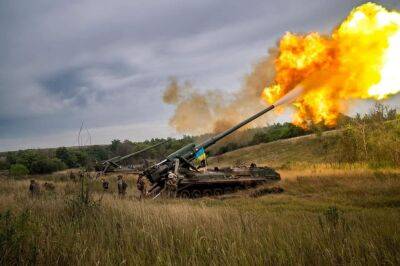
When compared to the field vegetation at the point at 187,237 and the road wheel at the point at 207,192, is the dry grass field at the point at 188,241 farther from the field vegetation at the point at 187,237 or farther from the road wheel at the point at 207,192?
the road wheel at the point at 207,192

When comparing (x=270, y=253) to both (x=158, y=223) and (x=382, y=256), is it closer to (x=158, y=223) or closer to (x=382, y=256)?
(x=382, y=256)

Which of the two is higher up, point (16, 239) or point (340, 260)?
point (16, 239)

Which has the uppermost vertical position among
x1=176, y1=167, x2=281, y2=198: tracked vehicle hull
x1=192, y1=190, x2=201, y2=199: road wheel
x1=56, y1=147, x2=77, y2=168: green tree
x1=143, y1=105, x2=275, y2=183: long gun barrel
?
x1=56, y1=147, x2=77, y2=168: green tree

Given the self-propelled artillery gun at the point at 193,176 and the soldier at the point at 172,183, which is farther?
the self-propelled artillery gun at the point at 193,176

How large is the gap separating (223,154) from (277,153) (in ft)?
49.0

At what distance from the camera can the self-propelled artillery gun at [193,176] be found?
19516mm

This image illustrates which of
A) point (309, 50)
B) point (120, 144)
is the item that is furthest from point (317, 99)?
point (120, 144)

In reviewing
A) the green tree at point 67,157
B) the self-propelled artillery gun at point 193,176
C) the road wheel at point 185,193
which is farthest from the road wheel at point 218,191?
the green tree at point 67,157

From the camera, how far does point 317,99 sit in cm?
1792

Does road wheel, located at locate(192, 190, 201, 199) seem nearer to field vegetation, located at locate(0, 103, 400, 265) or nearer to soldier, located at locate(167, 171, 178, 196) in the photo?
soldier, located at locate(167, 171, 178, 196)

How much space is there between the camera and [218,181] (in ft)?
65.9

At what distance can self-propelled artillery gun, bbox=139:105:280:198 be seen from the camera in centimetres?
1952

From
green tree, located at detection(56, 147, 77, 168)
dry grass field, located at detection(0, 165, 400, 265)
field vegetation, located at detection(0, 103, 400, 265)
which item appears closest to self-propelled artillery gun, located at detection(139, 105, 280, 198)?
field vegetation, located at detection(0, 103, 400, 265)

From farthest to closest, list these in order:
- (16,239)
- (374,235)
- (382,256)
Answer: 1. (374,235)
2. (16,239)
3. (382,256)
